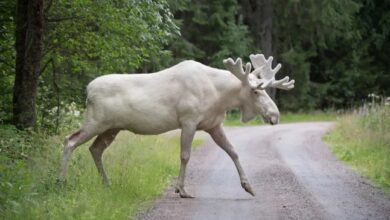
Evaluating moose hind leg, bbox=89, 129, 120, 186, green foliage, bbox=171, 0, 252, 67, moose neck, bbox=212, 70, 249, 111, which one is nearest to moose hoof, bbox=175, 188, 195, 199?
moose hind leg, bbox=89, 129, 120, 186

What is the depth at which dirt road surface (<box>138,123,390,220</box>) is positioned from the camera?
9523 millimetres

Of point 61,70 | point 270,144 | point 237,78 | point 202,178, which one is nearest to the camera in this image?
point 237,78

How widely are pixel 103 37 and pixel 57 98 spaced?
5.29 feet

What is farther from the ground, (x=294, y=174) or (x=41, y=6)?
(x=41, y=6)

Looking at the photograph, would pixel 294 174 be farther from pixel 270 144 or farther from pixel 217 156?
pixel 270 144

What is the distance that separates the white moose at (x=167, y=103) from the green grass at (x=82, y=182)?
42 centimetres

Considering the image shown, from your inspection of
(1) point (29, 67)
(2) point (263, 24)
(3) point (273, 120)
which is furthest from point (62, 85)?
(2) point (263, 24)

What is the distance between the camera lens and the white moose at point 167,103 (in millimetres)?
10883

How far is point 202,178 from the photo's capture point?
1320 cm

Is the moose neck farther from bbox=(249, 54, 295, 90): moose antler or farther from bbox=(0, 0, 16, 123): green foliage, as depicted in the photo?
bbox=(0, 0, 16, 123): green foliage

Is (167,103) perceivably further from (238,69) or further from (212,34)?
(212,34)

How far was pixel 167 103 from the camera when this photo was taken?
1099 centimetres

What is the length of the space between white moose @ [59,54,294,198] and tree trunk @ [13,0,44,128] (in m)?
1.56

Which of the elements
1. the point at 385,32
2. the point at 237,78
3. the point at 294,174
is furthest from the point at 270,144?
the point at 385,32
